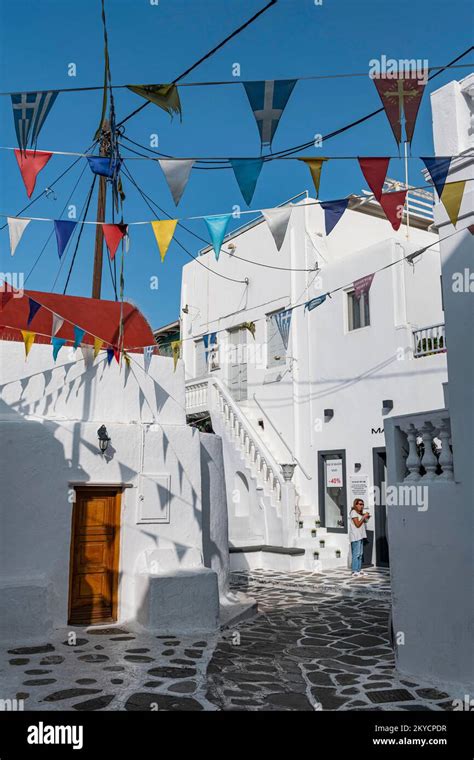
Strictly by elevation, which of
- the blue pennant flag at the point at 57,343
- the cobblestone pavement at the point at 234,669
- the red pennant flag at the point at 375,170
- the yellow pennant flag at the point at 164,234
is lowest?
the cobblestone pavement at the point at 234,669

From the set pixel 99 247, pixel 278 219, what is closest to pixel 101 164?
pixel 278 219

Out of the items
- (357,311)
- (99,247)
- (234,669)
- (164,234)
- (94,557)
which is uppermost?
(99,247)

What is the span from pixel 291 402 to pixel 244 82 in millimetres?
11470

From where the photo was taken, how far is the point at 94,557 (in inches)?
328

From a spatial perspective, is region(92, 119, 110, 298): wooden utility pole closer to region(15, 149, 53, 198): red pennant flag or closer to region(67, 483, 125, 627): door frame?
region(67, 483, 125, 627): door frame

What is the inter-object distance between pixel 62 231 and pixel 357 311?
372 inches

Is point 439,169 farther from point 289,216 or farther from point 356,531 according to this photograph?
point 356,531

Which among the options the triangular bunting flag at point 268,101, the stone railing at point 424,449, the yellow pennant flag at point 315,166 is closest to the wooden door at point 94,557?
the stone railing at point 424,449

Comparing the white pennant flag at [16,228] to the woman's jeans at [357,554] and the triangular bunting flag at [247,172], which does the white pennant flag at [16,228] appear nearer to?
the triangular bunting flag at [247,172]

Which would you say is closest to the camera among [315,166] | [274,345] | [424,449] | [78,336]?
[315,166]

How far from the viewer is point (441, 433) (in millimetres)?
5988

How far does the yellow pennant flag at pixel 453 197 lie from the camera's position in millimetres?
5906

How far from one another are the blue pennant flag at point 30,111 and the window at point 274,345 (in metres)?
11.4

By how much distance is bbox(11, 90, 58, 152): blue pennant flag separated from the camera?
531cm
